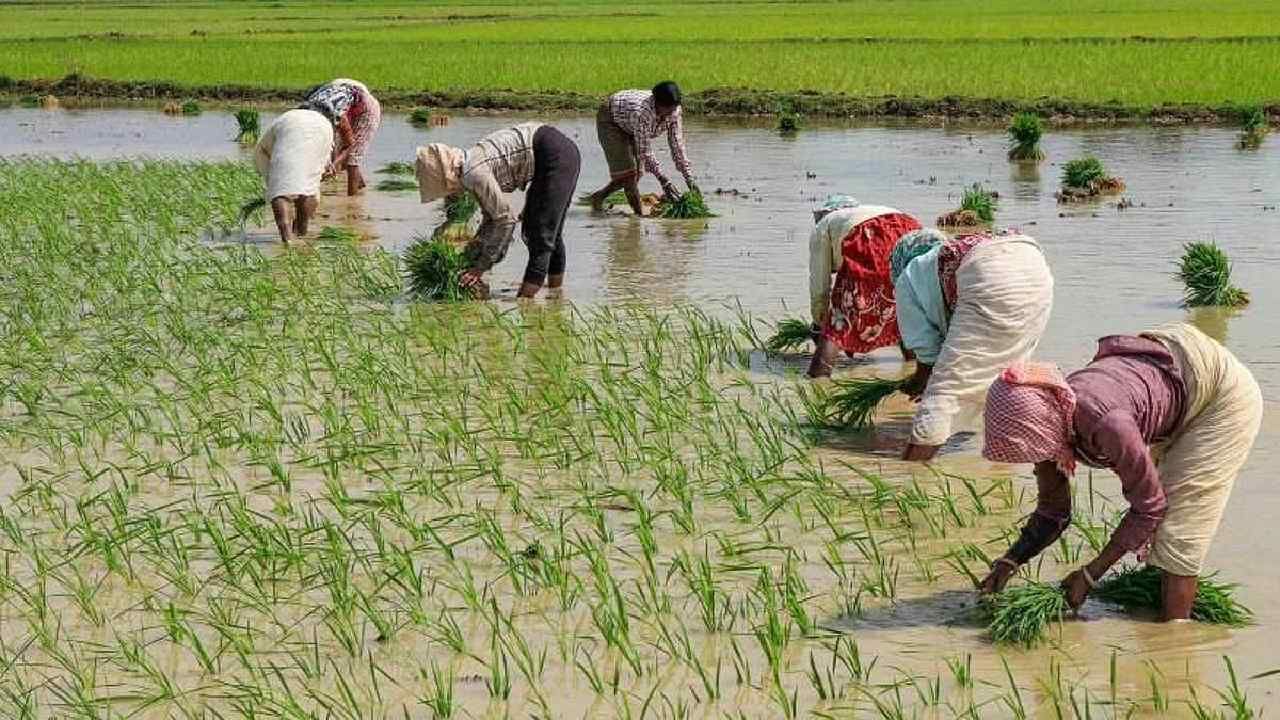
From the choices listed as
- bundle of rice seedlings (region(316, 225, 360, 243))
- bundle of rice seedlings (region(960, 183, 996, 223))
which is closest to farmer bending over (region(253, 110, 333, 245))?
bundle of rice seedlings (region(316, 225, 360, 243))

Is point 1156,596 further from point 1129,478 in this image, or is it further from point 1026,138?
point 1026,138

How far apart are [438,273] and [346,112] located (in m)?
3.46

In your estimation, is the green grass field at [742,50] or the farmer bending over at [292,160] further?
the green grass field at [742,50]

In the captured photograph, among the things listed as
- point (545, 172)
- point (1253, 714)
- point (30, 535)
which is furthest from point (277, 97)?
point (1253, 714)

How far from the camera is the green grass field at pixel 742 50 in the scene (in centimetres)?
2386

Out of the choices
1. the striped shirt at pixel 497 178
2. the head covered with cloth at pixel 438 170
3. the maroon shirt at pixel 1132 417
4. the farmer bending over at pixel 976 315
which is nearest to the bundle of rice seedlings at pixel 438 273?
the striped shirt at pixel 497 178

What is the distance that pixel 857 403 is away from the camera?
21.2 feet

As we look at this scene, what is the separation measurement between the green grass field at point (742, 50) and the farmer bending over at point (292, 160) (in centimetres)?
1208

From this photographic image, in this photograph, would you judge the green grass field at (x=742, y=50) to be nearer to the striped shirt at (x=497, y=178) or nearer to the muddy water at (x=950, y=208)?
the muddy water at (x=950, y=208)

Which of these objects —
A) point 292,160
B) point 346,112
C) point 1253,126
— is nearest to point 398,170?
point 346,112

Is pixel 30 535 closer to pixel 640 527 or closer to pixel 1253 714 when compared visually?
pixel 640 527

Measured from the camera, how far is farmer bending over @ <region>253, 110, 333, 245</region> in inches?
453

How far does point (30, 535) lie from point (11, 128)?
64.8ft

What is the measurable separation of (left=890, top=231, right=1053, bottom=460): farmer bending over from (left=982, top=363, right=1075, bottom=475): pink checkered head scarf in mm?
1698
